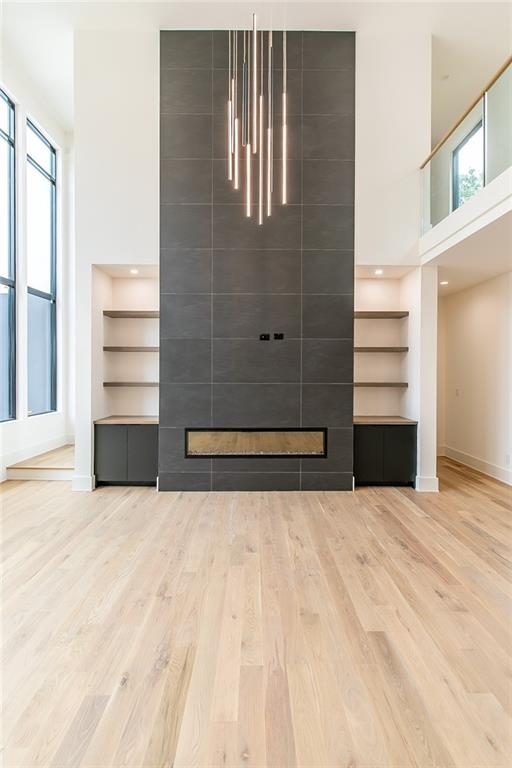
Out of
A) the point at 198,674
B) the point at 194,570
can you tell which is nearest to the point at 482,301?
the point at 194,570

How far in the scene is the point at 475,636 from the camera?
2314mm

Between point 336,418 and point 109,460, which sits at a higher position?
point 336,418

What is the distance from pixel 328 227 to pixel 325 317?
1090mm

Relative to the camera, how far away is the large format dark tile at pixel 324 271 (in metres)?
5.30

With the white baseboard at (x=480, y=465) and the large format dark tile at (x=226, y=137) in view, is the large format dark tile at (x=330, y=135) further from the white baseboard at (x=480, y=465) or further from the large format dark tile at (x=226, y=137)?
the white baseboard at (x=480, y=465)

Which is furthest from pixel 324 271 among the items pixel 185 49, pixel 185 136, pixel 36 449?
pixel 36 449

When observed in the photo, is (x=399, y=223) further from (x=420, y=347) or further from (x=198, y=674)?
(x=198, y=674)

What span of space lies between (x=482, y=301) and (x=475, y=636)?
533 cm

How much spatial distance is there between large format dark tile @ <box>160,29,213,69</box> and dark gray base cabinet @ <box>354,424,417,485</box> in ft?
15.8

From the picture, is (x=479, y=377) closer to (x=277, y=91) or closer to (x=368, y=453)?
(x=368, y=453)

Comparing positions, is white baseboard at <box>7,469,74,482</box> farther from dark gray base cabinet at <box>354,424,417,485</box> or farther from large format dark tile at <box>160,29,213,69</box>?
large format dark tile at <box>160,29,213,69</box>

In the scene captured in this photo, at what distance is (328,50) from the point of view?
5.29 m

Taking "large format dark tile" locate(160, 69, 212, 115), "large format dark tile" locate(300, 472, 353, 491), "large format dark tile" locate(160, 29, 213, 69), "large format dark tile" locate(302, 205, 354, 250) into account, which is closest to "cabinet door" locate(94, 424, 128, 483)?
"large format dark tile" locate(300, 472, 353, 491)

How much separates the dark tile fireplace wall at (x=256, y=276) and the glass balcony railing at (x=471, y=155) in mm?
927
